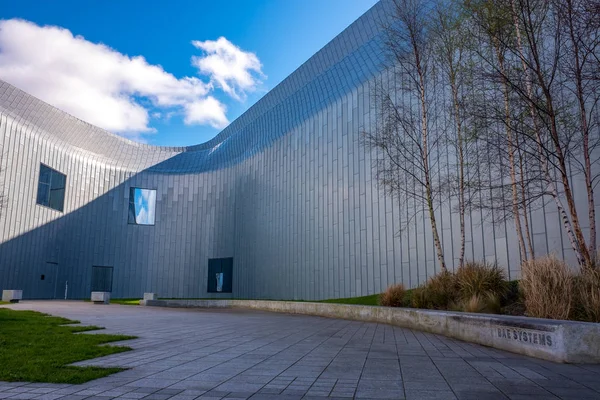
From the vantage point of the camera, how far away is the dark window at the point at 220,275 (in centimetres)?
3294

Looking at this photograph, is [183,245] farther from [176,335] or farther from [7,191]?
[176,335]

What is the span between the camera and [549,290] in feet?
25.7

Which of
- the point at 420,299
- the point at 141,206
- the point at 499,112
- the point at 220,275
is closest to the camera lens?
the point at 499,112

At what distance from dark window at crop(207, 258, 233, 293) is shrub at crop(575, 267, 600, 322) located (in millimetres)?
26922

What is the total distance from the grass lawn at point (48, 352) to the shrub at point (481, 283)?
7379 millimetres

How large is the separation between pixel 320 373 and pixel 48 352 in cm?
379

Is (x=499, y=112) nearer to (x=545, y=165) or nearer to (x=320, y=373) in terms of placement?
(x=545, y=165)

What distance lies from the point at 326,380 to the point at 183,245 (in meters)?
32.5

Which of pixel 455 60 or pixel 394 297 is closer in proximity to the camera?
pixel 394 297

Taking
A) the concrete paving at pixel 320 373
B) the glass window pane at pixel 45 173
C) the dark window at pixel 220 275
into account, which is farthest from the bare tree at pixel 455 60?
the glass window pane at pixel 45 173

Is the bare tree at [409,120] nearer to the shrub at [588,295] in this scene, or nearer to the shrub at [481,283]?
the shrub at [481,283]

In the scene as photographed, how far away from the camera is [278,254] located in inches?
1049

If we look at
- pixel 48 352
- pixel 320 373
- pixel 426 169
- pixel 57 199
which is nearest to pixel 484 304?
pixel 426 169

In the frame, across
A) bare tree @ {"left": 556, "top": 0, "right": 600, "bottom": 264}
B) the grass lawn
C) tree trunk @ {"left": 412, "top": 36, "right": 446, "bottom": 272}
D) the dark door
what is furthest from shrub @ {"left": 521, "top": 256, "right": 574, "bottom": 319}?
the dark door
